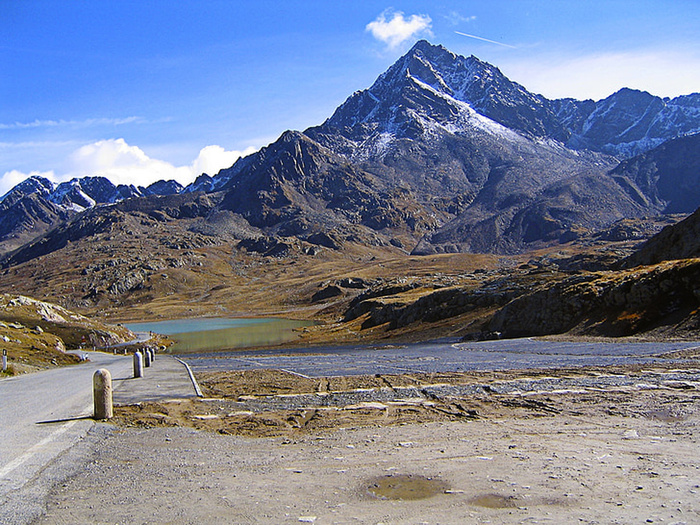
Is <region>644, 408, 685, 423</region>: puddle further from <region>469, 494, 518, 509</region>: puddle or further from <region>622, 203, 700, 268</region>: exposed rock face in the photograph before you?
<region>622, 203, 700, 268</region>: exposed rock face

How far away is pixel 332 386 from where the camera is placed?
756 inches

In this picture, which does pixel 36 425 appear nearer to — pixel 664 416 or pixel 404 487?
pixel 404 487

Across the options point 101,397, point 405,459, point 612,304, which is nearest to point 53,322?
point 101,397

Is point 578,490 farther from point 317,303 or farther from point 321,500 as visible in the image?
point 317,303

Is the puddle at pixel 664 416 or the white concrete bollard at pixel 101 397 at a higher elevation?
the white concrete bollard at pixel 101 397

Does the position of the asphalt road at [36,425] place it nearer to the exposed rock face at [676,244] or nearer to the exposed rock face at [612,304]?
the exposed rock face at [612,304]

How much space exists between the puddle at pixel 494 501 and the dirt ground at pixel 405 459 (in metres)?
0.03

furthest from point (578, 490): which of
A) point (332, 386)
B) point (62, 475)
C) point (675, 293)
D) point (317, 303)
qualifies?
point (317, 303)

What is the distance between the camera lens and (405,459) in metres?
9.66

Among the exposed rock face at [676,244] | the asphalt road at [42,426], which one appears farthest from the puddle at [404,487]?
the exposed rock face at [676,244]

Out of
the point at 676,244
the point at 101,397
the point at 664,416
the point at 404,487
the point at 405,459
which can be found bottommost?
the point at 664,416

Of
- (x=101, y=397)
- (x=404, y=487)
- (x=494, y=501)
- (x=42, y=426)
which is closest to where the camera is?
(x=494, y=501)

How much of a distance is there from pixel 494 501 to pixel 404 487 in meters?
1.43

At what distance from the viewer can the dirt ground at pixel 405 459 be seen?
7066 millimetres
